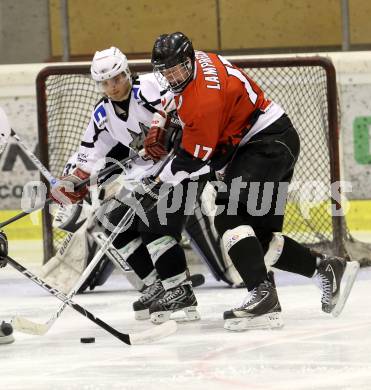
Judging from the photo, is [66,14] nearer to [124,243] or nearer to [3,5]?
[3,5]

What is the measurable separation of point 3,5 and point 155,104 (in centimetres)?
331

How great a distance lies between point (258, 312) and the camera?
12.2 feet

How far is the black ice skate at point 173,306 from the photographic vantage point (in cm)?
404

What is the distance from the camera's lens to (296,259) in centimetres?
387

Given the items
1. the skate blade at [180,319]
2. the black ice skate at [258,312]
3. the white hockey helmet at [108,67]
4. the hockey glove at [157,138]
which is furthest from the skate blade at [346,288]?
the white hockey helmet at [108,67]

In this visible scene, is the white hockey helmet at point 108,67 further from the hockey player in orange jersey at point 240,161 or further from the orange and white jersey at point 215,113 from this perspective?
the orange and white jersey at point 215,113

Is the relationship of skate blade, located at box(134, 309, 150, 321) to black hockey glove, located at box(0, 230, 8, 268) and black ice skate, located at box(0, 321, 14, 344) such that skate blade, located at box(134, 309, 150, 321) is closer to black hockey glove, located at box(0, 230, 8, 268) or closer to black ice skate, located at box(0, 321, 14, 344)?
black ice skate, located at box(0, 321, 14, 344)

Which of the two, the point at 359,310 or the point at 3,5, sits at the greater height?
the point at 3,5

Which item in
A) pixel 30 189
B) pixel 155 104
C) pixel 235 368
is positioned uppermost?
pixel 155 104

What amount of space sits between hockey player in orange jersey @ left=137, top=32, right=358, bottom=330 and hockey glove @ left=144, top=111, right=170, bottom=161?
124mm

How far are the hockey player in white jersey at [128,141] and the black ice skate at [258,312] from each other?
41 cm

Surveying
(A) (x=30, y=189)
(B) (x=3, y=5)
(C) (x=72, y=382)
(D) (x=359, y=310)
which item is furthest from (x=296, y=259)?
(B) (x=3, y=5)

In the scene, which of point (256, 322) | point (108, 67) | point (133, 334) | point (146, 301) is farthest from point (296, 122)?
point (133, 334)

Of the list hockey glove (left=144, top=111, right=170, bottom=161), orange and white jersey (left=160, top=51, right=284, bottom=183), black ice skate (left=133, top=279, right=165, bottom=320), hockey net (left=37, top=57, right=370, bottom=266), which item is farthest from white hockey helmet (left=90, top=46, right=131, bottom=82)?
hockey net (left=37, top=57, right=370, bottom=266)
